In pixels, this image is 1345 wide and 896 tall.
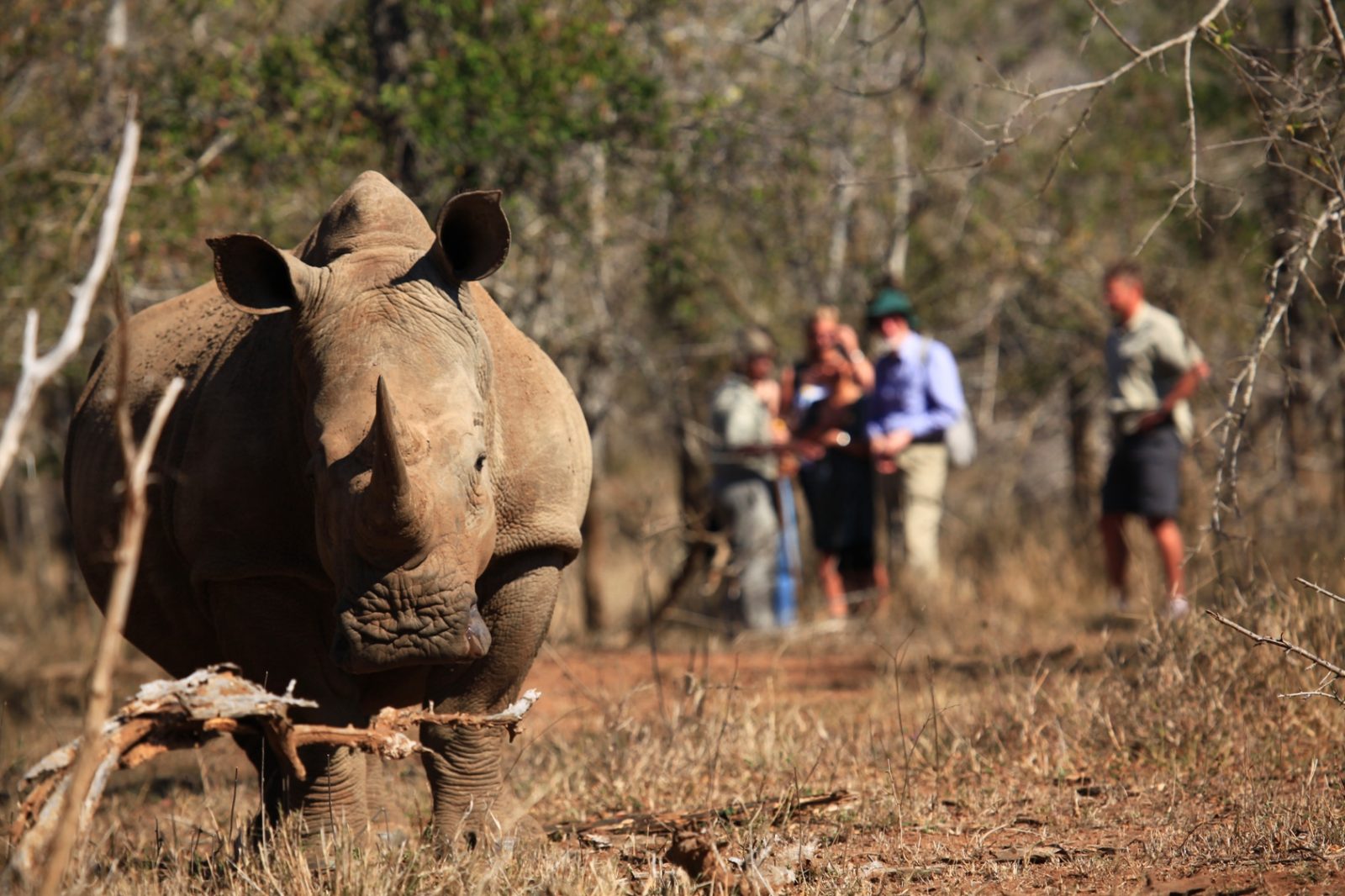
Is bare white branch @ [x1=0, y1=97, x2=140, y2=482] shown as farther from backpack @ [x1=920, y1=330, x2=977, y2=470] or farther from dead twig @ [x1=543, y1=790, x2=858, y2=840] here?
backpack @ [x1=920, y1=330, x2=977, y2=470]

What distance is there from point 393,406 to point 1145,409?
18.8 ft

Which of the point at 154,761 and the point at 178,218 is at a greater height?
the point at 178,218

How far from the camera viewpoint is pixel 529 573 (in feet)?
15.2

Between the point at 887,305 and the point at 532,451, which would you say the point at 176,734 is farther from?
the point at 887,305

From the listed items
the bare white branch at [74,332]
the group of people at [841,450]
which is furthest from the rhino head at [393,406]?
the group of people at [841,450]

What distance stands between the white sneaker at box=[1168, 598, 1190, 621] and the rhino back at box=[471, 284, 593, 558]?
2.21m

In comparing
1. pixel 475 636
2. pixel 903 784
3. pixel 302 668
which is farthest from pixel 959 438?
pixel 475 636

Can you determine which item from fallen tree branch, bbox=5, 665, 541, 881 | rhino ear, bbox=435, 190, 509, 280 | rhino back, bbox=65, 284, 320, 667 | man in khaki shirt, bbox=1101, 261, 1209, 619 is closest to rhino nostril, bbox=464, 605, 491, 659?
fallen tree branch, bbox=5, 665, 541, 881

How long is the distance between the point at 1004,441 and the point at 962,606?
4873 millimetres

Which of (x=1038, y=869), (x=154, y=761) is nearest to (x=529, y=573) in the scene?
(x=1038, y=869)

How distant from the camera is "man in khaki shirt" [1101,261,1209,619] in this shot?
8367 millimetres

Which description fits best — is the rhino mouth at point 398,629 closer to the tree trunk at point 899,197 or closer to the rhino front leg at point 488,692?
the rhino front leg at point 488,692

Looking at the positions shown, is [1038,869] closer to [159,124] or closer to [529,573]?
[529,573]

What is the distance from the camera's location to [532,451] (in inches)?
181
